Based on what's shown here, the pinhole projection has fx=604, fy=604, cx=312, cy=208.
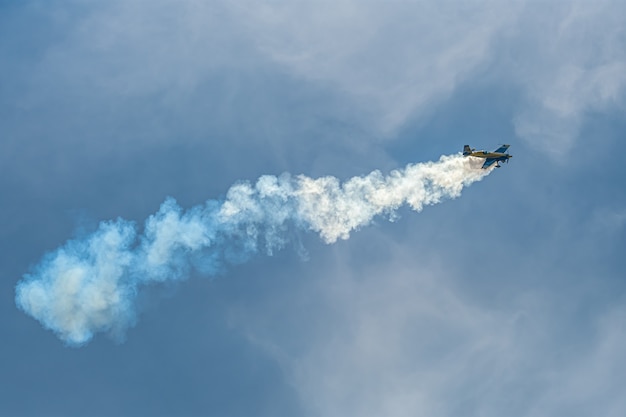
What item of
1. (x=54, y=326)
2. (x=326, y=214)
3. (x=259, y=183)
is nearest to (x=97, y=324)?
(x=54, y=326)

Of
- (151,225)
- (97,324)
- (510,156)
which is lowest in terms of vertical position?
(510,156)

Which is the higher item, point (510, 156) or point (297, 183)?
point (297, 183)

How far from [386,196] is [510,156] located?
21.8 meters

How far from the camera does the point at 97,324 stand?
3607 inches

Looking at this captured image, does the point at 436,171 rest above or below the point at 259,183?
below

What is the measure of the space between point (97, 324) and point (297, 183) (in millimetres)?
37173

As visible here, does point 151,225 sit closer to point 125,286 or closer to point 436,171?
point 125,286

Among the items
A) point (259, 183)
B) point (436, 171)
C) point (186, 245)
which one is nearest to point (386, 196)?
point (436, 171)

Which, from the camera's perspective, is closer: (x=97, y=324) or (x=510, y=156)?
(x=97, y=324)

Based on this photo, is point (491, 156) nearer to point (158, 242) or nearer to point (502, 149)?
point (502, 149)

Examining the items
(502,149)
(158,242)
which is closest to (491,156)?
(502,149)

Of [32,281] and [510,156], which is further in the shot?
[510,156]

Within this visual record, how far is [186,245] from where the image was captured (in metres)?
91.1

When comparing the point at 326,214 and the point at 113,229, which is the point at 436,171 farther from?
the point at 113,229
